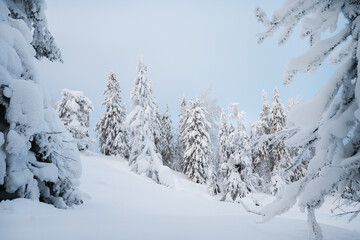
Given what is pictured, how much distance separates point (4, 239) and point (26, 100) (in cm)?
213

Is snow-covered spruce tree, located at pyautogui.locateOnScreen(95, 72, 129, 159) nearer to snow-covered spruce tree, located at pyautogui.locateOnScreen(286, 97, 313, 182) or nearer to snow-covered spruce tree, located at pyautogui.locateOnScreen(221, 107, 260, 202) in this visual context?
snow-covered spruce tree, located at pyautogui.locateOnScreen(221, 107, 260, 202)

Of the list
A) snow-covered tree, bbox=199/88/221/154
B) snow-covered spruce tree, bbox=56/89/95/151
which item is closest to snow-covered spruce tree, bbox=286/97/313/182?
snow-covered tree, bbox=199/88/221/154

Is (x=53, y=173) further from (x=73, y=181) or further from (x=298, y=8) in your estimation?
(x=298, y=8)

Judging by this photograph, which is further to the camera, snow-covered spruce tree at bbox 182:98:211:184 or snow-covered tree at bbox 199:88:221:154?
snow-covered tree at bbox 199:88:221:154

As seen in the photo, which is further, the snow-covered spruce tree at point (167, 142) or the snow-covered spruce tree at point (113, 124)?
the snow-covered spruce tree at point (167, 142)

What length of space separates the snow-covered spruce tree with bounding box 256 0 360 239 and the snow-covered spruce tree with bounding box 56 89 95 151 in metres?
23.3

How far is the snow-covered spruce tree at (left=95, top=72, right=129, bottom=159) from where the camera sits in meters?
28.9

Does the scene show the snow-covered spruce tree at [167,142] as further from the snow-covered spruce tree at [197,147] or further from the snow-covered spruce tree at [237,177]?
the snow-covered spruce tree at [237,177]

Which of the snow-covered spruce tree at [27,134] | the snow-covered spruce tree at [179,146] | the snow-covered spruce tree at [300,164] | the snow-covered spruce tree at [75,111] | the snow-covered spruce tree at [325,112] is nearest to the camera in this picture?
the snow-covered spruce tree at [325,112]

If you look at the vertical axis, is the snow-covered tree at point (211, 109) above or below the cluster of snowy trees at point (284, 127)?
above

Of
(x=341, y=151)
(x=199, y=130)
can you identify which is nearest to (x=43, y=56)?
(x=341, y=151)

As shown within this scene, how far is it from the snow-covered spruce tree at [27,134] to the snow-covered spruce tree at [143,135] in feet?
37.6

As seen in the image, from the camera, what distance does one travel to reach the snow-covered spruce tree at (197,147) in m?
25.0

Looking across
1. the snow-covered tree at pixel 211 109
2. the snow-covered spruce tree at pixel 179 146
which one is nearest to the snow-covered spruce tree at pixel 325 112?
the snow-covered tree at pixel 211 109
